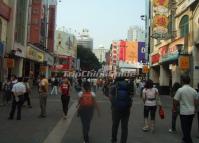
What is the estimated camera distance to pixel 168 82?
155ft

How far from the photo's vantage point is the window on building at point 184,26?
35553mm

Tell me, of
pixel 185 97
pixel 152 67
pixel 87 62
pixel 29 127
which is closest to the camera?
pixel 185 97

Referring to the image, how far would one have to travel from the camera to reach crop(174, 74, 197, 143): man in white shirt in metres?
10.8

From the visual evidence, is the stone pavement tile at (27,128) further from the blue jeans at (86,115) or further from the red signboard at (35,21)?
the red signboard at (35,21)

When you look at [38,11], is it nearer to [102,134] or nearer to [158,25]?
[158,25]

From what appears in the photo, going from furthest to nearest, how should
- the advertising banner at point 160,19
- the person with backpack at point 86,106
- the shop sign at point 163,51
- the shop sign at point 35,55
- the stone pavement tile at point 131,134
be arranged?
the shop sign at point 35,55
the shop sign at point 163,51
the advertising banner at point 160,19
the stone pavement tile at point 131,134
the person with backpack at point 86,106

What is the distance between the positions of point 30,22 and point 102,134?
37865mm

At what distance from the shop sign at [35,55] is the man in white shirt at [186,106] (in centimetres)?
3947

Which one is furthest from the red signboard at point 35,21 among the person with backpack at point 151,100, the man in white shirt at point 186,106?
the man in white shirt at point 186,106

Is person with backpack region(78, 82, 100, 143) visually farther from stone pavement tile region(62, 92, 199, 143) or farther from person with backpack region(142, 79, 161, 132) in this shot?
person with backpack region(142, 79, 161, 132)

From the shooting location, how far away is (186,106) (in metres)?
10.9

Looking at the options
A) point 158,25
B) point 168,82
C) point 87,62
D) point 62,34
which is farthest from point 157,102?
point 87,62

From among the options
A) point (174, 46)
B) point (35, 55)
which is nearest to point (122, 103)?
point (174, 46)

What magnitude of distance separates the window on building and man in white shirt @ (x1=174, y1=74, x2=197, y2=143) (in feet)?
81.5
